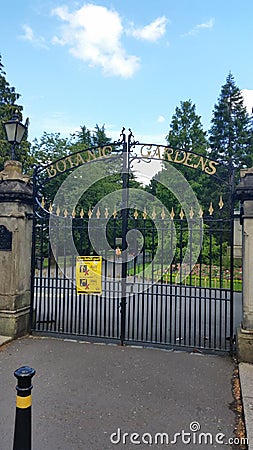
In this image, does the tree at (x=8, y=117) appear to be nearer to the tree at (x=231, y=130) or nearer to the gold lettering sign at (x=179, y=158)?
the gold lettering sign at (x=179, y=158)

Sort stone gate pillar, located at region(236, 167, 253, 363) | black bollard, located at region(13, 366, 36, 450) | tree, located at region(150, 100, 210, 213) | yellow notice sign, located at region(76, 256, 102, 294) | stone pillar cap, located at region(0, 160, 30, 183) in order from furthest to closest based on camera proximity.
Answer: tree, located at region(150, 100, 210, 213)
stone pillar cap, located at region(0, 160, 30, 183)
yellow notice sign, located at region(76, 256, 102, 294)
stone gate pillar, located at region(236, 167, 253, 363)
black bollard, located at region(13, 366, 36, 450)

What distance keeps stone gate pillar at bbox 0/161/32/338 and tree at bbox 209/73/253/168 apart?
26890mm

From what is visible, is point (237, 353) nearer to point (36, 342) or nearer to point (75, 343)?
point (75, 343)

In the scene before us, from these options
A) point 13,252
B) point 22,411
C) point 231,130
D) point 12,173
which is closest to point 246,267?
point 22,411

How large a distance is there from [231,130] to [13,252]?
1179 inches

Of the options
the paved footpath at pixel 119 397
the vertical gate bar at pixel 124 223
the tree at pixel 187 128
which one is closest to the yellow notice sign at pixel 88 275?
the vertical gate bar at pixel 124 223

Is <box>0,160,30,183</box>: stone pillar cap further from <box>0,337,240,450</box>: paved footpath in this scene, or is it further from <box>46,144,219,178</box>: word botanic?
<box>0,337,240,450</box>: paved footpath

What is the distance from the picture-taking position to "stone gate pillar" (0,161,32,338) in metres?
5.98

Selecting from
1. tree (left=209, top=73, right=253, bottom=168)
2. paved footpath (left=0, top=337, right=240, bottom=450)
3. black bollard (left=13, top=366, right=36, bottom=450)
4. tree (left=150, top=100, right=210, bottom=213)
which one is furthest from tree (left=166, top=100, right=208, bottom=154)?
black bollard (left=13, top=366, right=36, bottom=450)

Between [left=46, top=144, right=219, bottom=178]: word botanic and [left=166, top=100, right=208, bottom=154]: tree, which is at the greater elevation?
[left=166, top=100, right=208, bottom=154]: tree

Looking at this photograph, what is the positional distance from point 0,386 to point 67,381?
808mm

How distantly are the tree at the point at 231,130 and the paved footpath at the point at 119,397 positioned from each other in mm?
27821

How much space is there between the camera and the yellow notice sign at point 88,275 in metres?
5.96

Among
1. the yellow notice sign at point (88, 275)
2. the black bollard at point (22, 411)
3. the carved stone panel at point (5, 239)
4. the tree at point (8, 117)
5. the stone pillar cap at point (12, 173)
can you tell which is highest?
the tree at point (8, 117)
